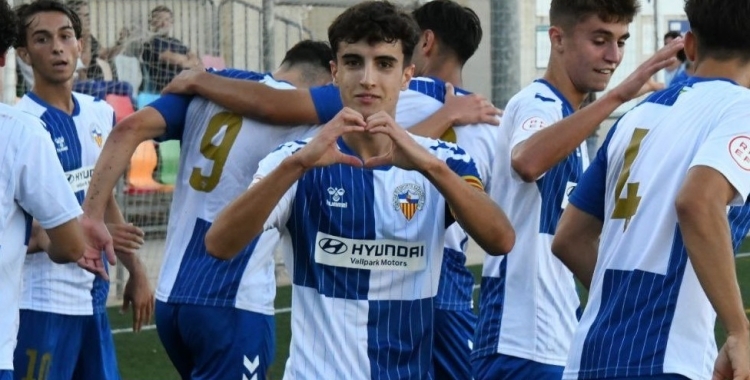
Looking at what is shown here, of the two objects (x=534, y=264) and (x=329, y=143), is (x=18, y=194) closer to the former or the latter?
(x=329, y=143)

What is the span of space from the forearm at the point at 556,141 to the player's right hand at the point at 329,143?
109 centimetres

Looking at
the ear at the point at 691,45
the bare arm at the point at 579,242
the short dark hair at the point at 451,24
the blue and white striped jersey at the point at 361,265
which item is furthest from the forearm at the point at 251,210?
the short dark hair at the point at 451,24

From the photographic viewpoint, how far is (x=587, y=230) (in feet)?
13.4

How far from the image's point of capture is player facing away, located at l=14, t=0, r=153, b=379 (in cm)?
628

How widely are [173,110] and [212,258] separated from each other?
2.01ft

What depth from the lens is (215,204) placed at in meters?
5.91

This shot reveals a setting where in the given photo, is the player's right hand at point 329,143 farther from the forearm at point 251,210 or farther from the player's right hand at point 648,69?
the player's right hand at point 648,69

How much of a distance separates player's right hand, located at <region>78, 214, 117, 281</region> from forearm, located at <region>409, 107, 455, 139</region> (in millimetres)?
1203

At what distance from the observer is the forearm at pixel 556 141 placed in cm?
485

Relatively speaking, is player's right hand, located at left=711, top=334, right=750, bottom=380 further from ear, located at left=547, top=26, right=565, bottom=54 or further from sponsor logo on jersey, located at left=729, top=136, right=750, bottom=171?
ear, located at left=547, top=26, right=565, bottom=54

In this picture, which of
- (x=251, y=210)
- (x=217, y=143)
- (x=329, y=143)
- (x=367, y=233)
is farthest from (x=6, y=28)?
(x=217, y=143)

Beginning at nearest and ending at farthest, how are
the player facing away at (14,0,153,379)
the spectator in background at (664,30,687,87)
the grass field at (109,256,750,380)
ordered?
the spectator in background at (664,30,687,87), the player facing away at (14,0,153,379), the grass field at (109,256,750,380)

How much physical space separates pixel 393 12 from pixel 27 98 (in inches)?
106

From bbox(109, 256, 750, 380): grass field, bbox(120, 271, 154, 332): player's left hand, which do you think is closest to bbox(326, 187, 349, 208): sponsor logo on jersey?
bbox(120, 271, 154, 332): player's left hand
